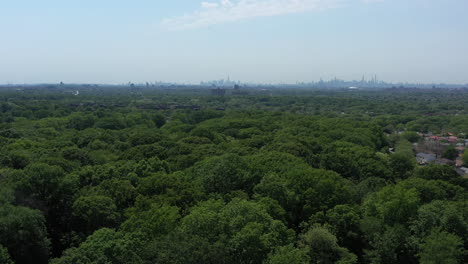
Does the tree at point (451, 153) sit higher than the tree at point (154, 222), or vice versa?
the tree at point (154, 222)

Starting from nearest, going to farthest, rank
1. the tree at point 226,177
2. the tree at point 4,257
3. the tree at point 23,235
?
the tree at point 4,257 → the tree at point 23,235 → the tree at point 226,177

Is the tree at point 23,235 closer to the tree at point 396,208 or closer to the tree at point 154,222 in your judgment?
the tree at point 154,222

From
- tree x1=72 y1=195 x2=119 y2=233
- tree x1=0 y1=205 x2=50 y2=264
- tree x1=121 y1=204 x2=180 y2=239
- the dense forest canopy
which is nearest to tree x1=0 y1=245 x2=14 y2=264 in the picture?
the dense forest canopy

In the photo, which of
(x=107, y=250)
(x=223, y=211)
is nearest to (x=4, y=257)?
(x=107, y=250)

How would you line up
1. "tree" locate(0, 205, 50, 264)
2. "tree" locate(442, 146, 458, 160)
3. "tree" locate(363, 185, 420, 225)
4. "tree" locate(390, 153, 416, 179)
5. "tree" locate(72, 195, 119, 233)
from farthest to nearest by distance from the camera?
"tree" locate(442, 146, 458, 160)
"tree" locate(390, 153, 416, 179)
"tree" locate(363, 185, 420, 225)
"tree" locate(72, 195, 119, 233)
"tree" locate(0, 205, 50, 264)

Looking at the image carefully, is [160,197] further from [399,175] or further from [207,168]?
[399,175]

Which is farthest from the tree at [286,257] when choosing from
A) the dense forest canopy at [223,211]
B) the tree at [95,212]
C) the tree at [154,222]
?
the tree at [95,212]

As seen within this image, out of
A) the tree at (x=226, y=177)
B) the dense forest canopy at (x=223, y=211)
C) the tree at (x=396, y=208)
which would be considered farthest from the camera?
the tree at (x=226, y=177)

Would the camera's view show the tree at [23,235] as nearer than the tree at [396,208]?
Yes

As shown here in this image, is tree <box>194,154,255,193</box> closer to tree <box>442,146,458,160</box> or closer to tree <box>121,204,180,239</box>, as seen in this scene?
tree <box>121,204,180,239</box>
